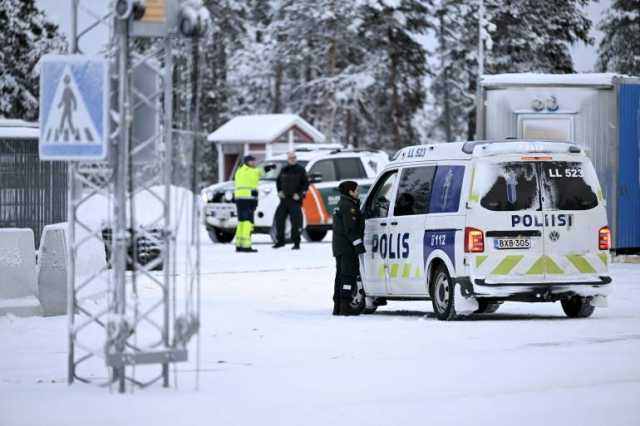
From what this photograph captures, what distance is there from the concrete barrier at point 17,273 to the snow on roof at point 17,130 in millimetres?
3824

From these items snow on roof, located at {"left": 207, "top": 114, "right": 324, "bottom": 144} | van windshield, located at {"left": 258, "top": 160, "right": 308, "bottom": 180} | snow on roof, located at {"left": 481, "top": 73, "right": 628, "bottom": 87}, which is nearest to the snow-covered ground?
snow on roof, located at {"left": 481, "top": 73, "right": 628, "bottom": 87}

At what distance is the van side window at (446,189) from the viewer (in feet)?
53.1

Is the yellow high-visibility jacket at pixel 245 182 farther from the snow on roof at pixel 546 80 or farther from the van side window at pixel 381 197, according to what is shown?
the van side window at pixel 381 197

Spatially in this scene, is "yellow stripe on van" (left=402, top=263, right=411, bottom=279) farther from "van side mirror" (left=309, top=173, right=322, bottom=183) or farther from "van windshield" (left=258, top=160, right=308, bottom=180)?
"van windshield" (left=258, top=160, right=308, bottom=180)

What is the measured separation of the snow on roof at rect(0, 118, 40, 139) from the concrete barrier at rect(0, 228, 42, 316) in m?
3.82

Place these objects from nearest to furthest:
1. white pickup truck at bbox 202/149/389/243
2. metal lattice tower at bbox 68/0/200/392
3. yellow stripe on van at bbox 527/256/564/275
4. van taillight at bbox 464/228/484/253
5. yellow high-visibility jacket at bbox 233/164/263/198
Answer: metal lattice tower at bbox 68/0/200/392 < van taillight at bbox 464/228/484/253 < yellow stripe on van at bbox 527/256/564/275 < yellow high-visibility jacket at bbox 233/164/263/198 < white pickup truck at bbox 202/149/389/243

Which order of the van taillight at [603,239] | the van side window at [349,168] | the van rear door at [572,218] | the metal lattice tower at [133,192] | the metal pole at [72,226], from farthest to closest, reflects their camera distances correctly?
the van side window at [349,168] < the van taillight at [603,239] < the van rear door at [572,218] < the metal pole at [72,226] < the metal lattice tower at [133,192]

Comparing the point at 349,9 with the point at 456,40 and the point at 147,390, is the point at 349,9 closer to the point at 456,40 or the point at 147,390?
the point at 456,40

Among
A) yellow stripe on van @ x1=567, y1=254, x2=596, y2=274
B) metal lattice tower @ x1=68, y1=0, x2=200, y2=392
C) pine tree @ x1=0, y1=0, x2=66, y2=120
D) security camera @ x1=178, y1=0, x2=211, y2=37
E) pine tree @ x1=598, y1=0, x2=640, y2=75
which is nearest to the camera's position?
security camera @ x1=178, y1=0, x2=211, y2=37

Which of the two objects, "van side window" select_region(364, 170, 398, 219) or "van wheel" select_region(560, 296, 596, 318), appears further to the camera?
"van side window" select_region(364, 170, 398, 219)

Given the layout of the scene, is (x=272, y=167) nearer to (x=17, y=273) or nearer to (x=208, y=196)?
(x=208, y=196)

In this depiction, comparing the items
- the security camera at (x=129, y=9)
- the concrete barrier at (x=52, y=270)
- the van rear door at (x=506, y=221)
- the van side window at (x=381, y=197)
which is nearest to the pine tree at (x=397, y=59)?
the van side window at (x=381, y=197)

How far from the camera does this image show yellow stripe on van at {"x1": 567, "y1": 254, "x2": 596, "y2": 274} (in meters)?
16.2

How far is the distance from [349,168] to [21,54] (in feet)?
101
